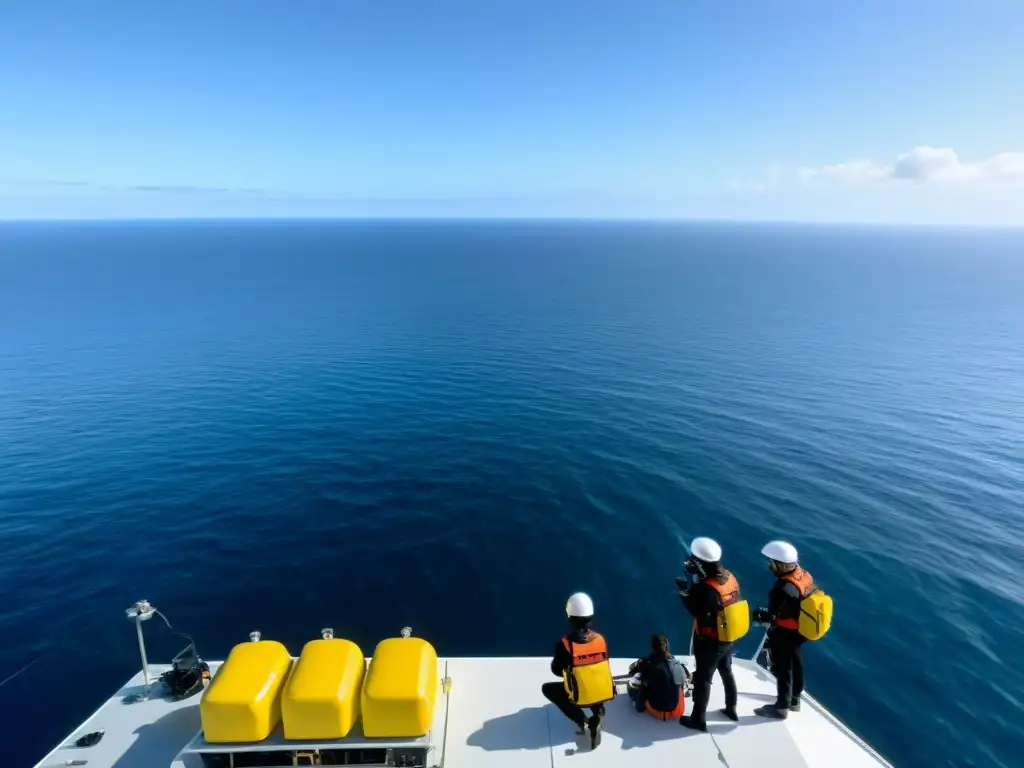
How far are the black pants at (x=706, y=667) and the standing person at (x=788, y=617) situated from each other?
1000 mm

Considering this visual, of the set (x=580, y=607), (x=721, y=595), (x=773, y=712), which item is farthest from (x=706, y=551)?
(x=773, y=712)

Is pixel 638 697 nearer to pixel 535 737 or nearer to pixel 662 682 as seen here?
pixel 662 682

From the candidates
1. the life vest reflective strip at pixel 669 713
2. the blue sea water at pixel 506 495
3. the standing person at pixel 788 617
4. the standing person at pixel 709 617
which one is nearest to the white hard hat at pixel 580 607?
the standing person at pixel 709 617

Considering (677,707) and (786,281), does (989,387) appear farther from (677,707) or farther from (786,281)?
(786,281)

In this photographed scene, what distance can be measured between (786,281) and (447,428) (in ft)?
366

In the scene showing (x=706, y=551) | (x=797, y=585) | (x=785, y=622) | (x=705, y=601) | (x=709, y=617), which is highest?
(x=706, y=551)

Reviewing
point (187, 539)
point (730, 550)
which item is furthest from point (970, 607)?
point (187, 539)

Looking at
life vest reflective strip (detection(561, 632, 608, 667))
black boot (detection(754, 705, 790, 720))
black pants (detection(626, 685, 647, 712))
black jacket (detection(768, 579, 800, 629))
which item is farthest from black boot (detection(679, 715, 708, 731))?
life vest reflective strip (detection(561, 632, 608, 667))

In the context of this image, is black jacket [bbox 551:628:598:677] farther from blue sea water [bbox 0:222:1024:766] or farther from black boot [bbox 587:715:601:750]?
blue sea water [bbox 0:222:1024:766]

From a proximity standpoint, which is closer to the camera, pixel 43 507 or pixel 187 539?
pixel 187 539

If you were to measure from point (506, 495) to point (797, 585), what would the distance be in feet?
67.1

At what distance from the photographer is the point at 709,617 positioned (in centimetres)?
849

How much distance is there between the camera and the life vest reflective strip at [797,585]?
8656mm

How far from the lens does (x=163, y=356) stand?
174ft
